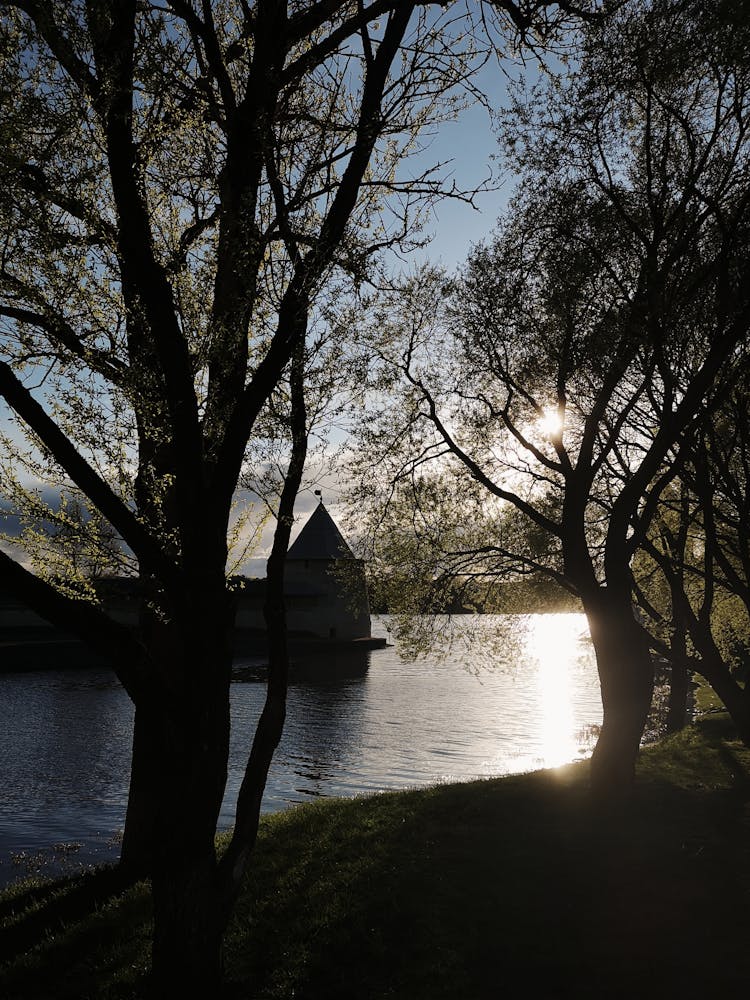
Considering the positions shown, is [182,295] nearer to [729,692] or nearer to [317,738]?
[729,692]

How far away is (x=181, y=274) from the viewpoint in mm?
6836

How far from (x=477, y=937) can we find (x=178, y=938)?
3387mm

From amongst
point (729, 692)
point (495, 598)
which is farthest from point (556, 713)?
point (729, 692)

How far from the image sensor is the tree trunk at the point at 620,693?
12945 mm

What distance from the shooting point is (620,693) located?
13031 millimetres

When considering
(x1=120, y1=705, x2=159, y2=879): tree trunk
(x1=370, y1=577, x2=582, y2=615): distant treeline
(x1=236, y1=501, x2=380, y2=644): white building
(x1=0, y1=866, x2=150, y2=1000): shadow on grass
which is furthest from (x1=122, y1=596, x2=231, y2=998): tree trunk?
(x1=236, y1=501, x2=380, y2=644): white building

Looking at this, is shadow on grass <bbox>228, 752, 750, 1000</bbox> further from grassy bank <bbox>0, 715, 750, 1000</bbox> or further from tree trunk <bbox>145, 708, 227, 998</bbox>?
tree trunk <bbox>145, 708, 227, 998</bbox>

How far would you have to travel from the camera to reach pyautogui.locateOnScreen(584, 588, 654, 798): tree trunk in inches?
510

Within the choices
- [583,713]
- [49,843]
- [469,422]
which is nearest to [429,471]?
[469,422]

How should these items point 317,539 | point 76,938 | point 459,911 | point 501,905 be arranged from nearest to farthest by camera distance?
point 76,938, point 459,911, point 501,905, point 317,539

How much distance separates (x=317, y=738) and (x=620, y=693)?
20218 mm

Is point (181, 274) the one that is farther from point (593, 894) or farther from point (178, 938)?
point (593, 894)

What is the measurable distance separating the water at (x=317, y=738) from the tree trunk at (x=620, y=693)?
11.1 ft

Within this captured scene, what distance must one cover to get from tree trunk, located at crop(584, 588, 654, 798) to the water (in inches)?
134
